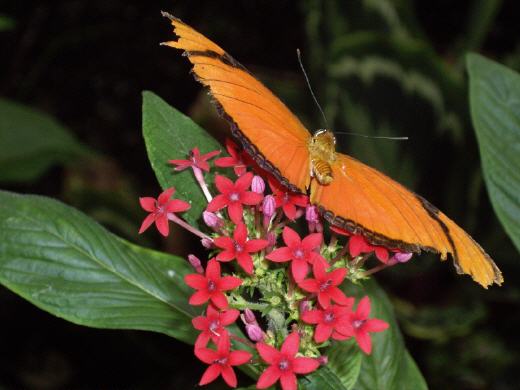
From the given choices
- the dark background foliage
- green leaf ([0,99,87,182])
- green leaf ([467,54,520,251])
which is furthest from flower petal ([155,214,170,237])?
green leaf ([0,99,87,182])

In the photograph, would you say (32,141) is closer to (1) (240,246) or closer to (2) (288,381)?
(1) (240,246)

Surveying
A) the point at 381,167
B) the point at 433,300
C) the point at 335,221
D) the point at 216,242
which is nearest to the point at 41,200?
the point at 216,242

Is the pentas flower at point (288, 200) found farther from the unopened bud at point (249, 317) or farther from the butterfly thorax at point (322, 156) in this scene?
the unopened bud at point (249, 317)

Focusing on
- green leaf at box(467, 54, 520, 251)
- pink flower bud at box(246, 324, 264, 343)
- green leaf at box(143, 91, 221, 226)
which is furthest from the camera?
green leaf at box(467, 54, 520, 251)

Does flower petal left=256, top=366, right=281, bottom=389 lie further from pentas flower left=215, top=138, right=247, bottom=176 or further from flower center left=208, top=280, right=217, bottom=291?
pentas flower left=215, top=138, right=247, bottom=176

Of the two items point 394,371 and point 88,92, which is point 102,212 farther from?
point 394,371

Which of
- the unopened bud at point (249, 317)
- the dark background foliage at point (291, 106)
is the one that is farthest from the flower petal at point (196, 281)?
the dark background foliage at point (291, 106)
